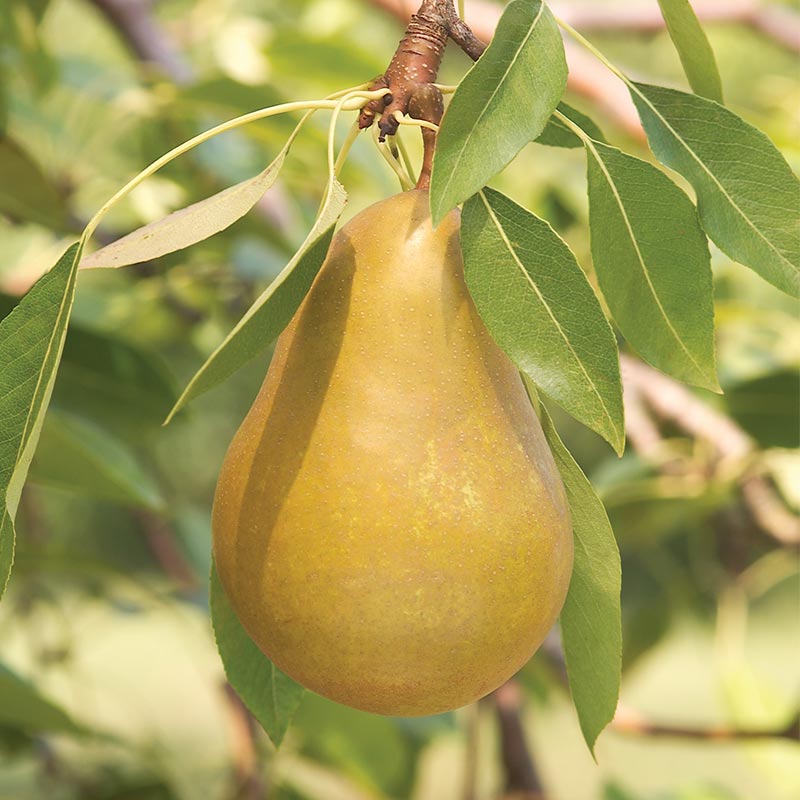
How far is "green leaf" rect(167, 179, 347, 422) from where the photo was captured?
29 centimetres

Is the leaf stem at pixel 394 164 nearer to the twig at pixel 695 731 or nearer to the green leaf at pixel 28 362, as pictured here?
the green leaf at pixel 28 362

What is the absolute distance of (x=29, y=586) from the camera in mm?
1079

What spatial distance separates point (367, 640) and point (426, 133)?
0.15 metres

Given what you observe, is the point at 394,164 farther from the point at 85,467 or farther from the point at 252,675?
the point at 85,467

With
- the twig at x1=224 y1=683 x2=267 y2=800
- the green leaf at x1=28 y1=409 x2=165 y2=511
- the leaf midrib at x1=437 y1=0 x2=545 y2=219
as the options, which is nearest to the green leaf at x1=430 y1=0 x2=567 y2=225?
the leaf midrib at x1=437 y1=0 x2=545 y2=219

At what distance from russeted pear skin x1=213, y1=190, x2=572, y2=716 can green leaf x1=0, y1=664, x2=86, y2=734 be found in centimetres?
25

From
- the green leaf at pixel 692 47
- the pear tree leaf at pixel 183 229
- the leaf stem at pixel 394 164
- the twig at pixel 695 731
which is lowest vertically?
the twig at pixel 695 731

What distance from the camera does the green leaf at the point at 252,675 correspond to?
1.27 ft

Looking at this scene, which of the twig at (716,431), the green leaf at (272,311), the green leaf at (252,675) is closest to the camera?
the green leaf at (272,311)

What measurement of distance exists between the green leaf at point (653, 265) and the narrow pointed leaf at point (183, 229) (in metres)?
0.10

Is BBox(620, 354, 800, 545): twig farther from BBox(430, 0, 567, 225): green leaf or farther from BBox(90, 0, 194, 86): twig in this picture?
BBox(430, 0, 567, 225): green leaf

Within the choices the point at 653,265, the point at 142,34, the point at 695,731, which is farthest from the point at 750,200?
the point at 142,34

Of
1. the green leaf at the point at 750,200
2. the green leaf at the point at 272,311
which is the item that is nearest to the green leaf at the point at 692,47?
the green leaf at the point at 750,200

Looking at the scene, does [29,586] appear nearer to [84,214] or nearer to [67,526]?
[84,214]
